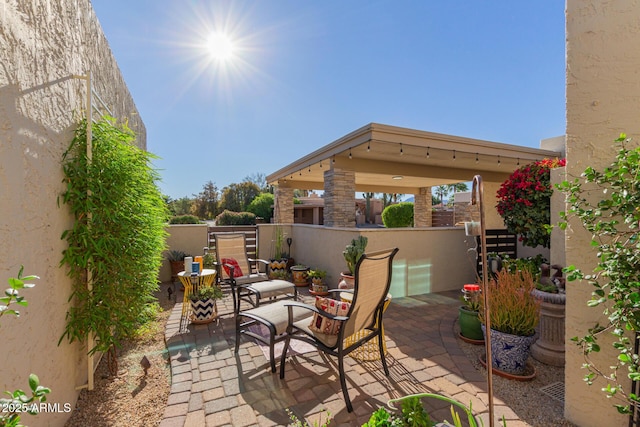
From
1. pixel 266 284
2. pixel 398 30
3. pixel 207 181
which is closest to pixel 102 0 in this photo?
pixel 266 284

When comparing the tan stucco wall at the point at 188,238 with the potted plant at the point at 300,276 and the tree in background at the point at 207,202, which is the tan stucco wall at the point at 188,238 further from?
the tree in background at the point at 207,202

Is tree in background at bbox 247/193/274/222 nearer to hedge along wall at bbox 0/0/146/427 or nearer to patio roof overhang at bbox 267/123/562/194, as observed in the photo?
patio roof overhang at bbox 267/123/562/194

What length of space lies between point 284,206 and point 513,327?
8155 millimetres

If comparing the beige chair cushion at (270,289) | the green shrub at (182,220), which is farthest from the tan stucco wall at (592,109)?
the green shrub at (182,220)

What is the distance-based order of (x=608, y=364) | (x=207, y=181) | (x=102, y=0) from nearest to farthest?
(x=608, y=364), (x=102, y=0), (x=207, y=181)

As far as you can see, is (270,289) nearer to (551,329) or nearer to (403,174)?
(551,329)

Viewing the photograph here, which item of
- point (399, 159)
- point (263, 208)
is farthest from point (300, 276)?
point (263, 208)

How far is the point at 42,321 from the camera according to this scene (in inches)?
72.9

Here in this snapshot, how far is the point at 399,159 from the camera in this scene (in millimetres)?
7617

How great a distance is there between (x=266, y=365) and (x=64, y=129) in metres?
2.75

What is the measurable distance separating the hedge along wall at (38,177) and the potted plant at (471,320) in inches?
153

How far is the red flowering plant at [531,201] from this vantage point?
13.3 ft

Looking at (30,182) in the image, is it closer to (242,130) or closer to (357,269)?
(357,269)

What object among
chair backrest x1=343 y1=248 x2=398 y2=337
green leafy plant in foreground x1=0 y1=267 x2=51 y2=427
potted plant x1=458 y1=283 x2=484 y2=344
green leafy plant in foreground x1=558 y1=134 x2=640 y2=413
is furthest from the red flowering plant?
green leafy plant in foreground x1=0 y1=267 x2=51 y2=427
